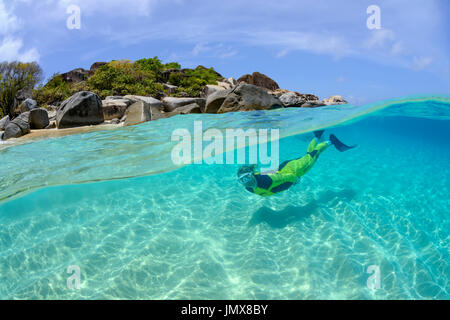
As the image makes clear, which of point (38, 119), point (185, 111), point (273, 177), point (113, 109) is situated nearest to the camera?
point (273, 177)

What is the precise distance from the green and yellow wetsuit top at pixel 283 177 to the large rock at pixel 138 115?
925 centimetres

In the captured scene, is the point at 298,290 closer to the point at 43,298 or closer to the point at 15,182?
the point at 43,298

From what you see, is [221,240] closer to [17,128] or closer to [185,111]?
[185,111]

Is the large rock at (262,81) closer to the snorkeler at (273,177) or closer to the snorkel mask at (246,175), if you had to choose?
the snorkeler at (273,177)

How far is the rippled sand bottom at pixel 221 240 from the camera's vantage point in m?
3.79

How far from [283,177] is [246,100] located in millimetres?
10045

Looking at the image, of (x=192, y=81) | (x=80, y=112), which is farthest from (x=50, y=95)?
(x=192, y=81)

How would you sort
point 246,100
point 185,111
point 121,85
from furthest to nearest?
point 121,85
point 185,111
point 246,100

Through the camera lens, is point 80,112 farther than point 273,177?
Yes

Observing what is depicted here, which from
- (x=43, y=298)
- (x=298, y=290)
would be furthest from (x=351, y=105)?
(x=43, y=298)

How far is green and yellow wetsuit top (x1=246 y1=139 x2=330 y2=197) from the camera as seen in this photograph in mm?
4430

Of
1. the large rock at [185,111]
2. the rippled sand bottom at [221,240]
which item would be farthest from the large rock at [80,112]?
the rippled sand bottom at [221,240]

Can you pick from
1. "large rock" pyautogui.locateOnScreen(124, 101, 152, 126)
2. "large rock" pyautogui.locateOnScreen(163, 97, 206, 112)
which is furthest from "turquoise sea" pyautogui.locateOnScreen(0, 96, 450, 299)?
"large rock" pyautogui.locateOnScreen(163, 97, 206, 112)

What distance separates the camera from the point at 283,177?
4.81 meters
